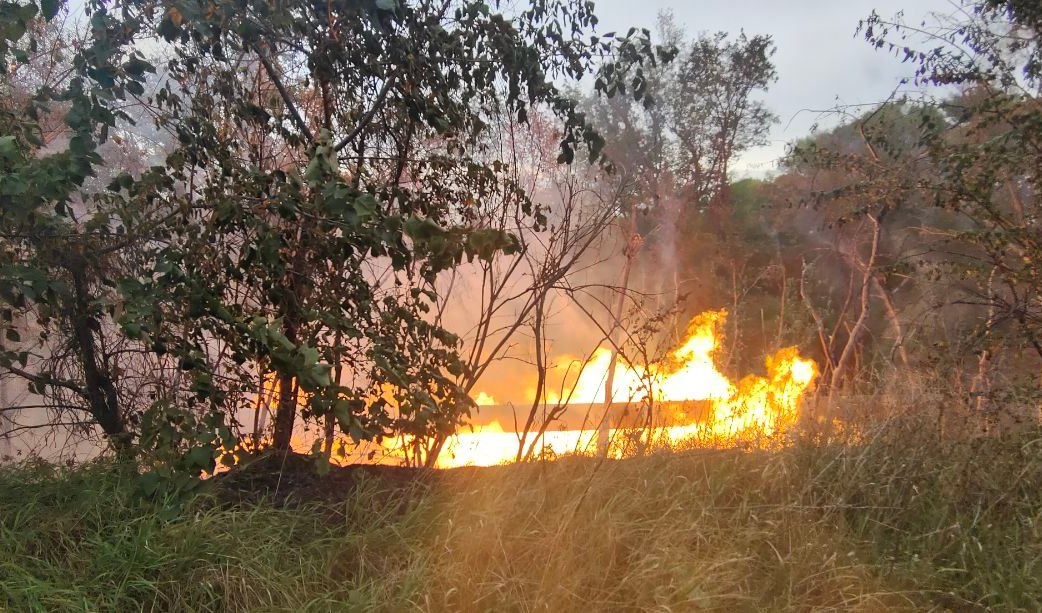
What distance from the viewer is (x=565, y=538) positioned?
303cm

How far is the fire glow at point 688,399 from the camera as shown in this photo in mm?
4730

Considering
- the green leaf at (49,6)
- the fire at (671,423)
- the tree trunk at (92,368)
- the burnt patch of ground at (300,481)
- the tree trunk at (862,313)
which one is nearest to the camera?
the green leaf at (49,6)

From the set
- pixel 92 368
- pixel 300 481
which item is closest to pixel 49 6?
pixel 92 368

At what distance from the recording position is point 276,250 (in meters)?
2.84

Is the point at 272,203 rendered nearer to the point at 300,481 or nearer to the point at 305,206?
the point at 305,206

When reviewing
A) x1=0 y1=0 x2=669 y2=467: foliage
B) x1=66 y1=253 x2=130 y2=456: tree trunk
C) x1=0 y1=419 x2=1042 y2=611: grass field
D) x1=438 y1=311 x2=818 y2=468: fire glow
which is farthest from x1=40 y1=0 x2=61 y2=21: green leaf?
x1=438 y1=311 x2=818 y2=468: fire glow

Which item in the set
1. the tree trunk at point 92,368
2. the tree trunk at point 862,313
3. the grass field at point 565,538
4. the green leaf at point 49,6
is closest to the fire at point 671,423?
the grass field at point 565,538

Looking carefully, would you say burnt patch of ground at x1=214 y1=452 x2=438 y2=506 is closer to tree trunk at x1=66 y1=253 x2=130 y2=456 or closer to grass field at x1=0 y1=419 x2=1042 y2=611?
grass field at x1=0 y1=419 x2=1042 y2=611

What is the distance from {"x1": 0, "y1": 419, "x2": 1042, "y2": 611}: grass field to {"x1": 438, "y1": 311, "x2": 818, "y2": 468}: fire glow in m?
0.70

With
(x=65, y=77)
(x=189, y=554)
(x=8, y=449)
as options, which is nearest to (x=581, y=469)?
(x=189, y=554)

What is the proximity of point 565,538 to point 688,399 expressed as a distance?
151 inches

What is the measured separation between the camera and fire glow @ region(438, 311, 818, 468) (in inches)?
186

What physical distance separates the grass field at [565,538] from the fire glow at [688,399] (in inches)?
27.4

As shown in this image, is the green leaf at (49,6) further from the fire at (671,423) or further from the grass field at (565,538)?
the fire at (671,423)
